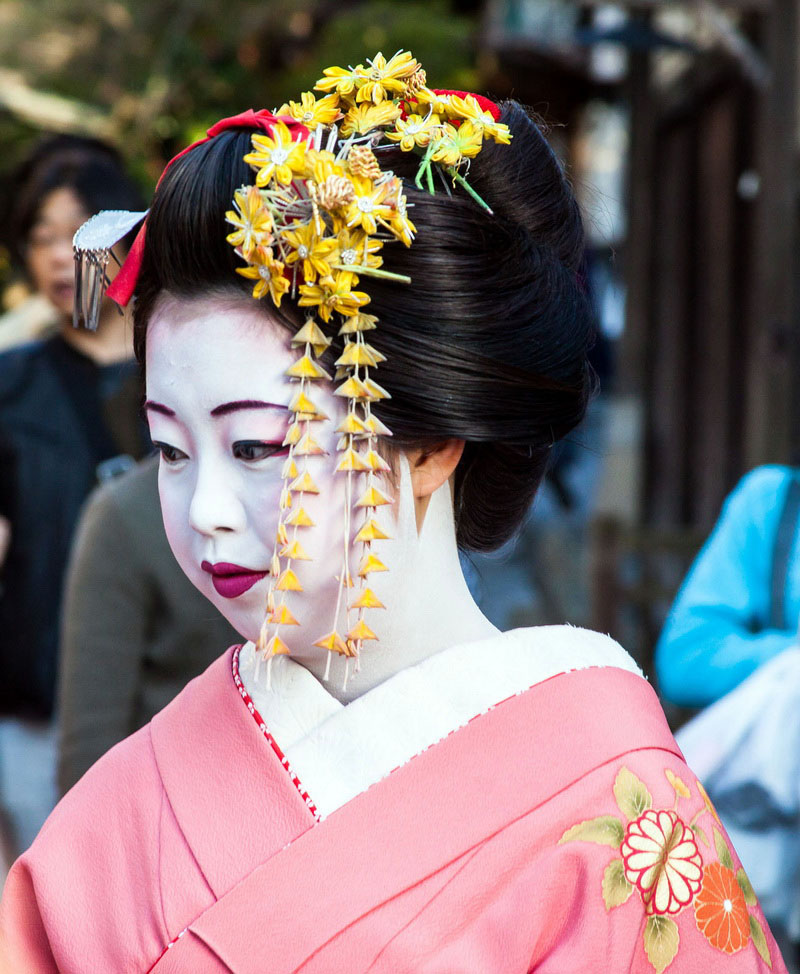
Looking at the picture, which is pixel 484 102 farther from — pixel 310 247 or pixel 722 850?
pixel 722 850

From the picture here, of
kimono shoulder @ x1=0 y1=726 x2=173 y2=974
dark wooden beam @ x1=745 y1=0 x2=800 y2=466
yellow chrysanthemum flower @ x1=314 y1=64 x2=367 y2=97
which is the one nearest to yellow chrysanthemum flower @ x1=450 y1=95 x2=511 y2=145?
yellow chrysanthemum flower @ x1=314 y1=64 x2=367 y2=97

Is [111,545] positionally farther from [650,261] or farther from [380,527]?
[650,261]

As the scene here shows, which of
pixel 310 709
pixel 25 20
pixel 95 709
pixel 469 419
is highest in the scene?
pixel 25 20

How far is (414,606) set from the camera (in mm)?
1525

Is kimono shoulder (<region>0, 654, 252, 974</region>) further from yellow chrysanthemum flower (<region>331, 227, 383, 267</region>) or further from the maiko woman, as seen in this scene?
yellow chrysanthemum flower (<region>331, 227, 383, 267</region>)

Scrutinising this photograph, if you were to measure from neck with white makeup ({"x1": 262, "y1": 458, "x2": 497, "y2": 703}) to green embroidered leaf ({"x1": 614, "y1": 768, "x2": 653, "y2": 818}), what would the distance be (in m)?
0.27

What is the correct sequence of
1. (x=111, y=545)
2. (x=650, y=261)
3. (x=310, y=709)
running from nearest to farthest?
1. (x=310, y=709)
2. (x=111, y=545)
3. (x=650, y=261)

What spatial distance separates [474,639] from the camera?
158 cm

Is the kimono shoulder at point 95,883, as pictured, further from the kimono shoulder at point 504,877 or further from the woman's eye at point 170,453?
the woman's eye at point 170,453

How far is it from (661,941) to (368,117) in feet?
3.25

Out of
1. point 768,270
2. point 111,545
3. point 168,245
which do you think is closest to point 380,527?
point 168,245

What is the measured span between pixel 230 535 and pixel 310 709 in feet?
0.87

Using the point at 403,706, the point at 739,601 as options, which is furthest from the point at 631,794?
the point at 739,601

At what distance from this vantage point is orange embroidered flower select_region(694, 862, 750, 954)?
1.38 meters
